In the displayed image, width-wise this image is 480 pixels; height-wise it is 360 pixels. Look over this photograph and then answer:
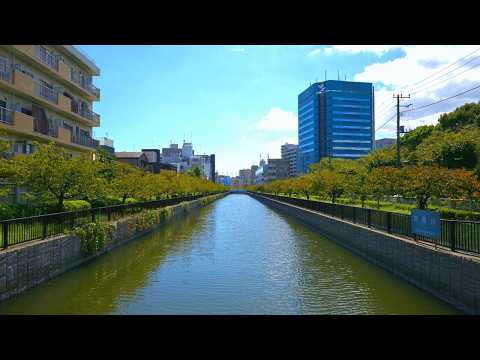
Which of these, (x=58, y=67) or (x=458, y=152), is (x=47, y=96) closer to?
(x=58, y=67)

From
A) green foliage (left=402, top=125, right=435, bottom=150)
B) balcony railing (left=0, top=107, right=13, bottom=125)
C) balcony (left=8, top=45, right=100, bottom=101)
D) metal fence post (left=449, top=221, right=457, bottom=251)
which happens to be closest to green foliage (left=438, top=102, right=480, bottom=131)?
green foliage (left=402, top=125, right=435, bottom=150)

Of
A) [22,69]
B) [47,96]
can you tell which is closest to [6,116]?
[22,69]

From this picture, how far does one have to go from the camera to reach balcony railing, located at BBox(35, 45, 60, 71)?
84.3ft

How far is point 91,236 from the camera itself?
14.4m

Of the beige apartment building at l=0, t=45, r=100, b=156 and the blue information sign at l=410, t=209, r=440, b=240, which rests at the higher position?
the beige apartment building at l=0, t=45, r=100, b=156

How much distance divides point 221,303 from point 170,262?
18.7 ft

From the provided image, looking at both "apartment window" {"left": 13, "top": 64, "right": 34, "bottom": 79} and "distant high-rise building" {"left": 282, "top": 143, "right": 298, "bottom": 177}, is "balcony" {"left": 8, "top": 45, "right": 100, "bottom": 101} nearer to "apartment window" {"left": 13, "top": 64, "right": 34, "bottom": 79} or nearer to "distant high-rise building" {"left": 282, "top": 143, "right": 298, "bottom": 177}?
"apartment window" {"left": 13, "top": 64, "right": 34, "bottom": 79}

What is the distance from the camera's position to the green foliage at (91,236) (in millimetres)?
13942

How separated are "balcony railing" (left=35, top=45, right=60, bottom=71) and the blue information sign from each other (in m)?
25.2

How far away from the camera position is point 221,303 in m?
9.61
